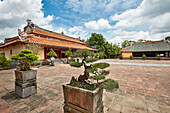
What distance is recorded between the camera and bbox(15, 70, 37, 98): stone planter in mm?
2746

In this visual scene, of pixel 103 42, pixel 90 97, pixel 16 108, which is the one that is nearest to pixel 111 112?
pixel 90 97

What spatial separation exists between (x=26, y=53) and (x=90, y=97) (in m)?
3.21

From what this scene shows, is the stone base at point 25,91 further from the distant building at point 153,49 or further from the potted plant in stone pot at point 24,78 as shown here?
the distant building at point 153,49

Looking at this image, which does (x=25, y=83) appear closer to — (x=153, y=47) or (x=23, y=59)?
(x=23, y=59)

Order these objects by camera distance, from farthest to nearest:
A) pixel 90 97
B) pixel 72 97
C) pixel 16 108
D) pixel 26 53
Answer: pixel 26 53, pixel 16 108, pixel 72 97, pixel 90 97

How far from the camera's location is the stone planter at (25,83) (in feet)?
9.01

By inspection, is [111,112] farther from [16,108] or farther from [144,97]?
[16,108]

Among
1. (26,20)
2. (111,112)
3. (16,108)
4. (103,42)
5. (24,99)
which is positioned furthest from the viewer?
(103,42)

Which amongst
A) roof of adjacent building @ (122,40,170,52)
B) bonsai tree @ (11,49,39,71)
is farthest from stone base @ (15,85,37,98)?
roof of adjacent building @ (122,40,170,52)

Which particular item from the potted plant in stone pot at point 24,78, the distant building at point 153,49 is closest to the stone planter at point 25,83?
the potted plant in stone pot at point 24,78

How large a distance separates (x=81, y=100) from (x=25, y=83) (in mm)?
2394

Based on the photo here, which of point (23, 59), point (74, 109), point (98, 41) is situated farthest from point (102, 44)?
point (74, 109)

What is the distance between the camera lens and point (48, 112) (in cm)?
210

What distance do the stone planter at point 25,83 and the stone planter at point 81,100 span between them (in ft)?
6.40
